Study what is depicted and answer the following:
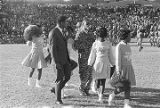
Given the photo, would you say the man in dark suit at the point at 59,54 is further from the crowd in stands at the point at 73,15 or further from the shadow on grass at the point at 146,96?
the crowd in stands at the point at 73,15

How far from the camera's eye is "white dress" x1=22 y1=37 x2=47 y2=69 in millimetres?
10737

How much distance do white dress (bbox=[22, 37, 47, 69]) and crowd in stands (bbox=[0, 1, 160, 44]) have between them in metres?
24.2

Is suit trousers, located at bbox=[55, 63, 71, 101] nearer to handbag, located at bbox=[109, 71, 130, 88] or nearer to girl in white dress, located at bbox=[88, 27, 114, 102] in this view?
girl in white dress, located at bbox=[88, 27, 114, 102]

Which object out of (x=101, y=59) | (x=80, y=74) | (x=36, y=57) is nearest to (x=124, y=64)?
(x=101, y=59)

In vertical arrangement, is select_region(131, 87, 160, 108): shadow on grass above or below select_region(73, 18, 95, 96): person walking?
below

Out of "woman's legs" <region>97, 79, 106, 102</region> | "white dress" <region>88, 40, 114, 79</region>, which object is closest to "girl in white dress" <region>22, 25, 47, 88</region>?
"woman's legs" <region>97, 79, 106, 102</region>

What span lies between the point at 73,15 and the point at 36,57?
93.9 ft

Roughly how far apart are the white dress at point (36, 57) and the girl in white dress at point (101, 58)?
223cm

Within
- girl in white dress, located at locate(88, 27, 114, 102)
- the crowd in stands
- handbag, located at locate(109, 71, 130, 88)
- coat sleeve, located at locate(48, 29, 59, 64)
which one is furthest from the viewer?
the crowd in stands

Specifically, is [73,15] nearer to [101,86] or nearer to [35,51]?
[35,51]

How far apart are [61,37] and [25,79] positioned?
409cm

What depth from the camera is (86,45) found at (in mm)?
9453

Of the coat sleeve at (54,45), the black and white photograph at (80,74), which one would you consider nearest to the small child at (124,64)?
the black and white photograph at (80,74)

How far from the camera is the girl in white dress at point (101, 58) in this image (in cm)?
873
